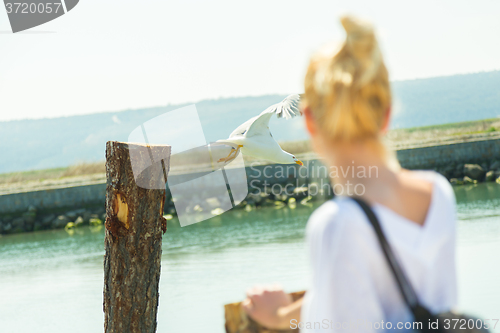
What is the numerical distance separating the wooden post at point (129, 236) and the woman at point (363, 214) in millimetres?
2038

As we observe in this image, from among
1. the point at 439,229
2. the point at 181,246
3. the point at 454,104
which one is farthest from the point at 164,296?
the point at 454,104

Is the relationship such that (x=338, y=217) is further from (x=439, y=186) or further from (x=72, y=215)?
(x=72, y=215)

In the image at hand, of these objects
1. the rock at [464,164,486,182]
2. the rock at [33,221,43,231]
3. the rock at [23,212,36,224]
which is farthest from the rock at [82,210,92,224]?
the rock at [464,164,486,182]

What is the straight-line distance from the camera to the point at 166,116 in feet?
11.3

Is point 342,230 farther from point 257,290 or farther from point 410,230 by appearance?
point 257,290

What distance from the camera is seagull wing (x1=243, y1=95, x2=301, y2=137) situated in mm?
5832

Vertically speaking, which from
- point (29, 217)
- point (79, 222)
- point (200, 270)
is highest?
point (200, 270)

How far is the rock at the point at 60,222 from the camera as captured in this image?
48.0ft

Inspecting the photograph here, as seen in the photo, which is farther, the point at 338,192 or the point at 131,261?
the point at 131,261

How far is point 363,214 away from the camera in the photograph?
81cm

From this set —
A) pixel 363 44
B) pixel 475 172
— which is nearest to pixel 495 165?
pixel 475 172

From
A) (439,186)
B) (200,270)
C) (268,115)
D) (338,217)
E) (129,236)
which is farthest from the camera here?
(200,270)

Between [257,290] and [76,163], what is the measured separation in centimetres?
2435

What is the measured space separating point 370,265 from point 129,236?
2215mm
